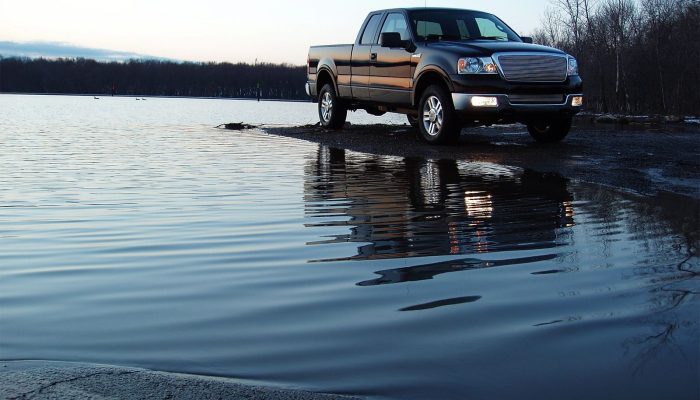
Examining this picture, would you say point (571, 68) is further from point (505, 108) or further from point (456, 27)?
point (456, 27)

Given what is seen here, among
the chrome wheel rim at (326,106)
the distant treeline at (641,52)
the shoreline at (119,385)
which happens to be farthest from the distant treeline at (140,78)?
the shoreline at (119,385)

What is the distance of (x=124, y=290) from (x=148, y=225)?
6.61ft

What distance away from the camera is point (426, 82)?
12602 mm

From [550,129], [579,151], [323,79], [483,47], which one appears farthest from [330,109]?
[579,151]

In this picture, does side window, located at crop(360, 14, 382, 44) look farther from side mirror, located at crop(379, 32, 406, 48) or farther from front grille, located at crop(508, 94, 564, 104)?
front grille, located at crop(508, 94, 564, 104)

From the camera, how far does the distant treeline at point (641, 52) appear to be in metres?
61.5

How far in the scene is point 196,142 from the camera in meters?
15.1

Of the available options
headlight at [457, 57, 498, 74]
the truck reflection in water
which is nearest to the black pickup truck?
headlight at [457, 57, 498, 74]

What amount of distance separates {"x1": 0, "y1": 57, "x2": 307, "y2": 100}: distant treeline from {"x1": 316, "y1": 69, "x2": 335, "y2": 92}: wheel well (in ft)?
529

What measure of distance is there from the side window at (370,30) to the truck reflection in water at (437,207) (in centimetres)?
428

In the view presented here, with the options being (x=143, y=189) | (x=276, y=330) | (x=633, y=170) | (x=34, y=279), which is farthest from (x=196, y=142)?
(x=276, y=330)

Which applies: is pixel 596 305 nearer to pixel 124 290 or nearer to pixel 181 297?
pixel 181 297

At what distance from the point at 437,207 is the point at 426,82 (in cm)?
605

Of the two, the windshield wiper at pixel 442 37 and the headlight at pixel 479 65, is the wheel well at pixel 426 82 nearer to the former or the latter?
the headlight at pixel 479 65
